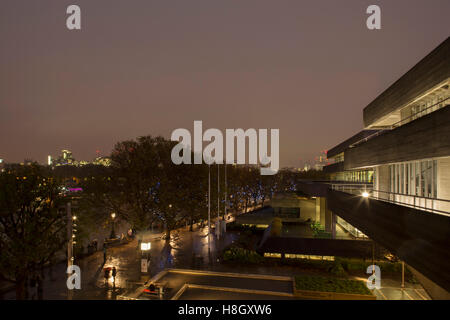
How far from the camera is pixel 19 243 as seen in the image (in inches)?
575

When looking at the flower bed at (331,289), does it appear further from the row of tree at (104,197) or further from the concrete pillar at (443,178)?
the row of tree at (104,197)

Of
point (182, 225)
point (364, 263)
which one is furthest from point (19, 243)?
point (182, 225)

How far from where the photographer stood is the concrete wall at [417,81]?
12.7m

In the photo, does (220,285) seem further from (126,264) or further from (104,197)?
(104,197)

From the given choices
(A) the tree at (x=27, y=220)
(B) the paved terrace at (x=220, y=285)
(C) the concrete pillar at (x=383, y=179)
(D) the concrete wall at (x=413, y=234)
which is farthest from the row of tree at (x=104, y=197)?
(C) the concrete pillar at (x=383, y=179)

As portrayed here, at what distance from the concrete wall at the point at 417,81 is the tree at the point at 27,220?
71.4 feet

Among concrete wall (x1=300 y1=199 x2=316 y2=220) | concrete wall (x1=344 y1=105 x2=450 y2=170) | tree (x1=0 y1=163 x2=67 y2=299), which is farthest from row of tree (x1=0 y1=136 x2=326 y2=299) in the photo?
concrete wall (x1=344 y1=105 x2=450 y2=170)

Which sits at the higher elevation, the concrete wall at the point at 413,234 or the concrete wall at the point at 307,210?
the concrete wall at the point at 413,234

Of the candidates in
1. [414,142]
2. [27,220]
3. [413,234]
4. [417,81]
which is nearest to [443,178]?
[414,142]

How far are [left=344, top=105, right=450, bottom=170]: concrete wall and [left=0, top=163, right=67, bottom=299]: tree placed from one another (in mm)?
19900

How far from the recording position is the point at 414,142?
45.0 feet

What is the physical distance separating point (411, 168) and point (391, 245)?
19.6ft
